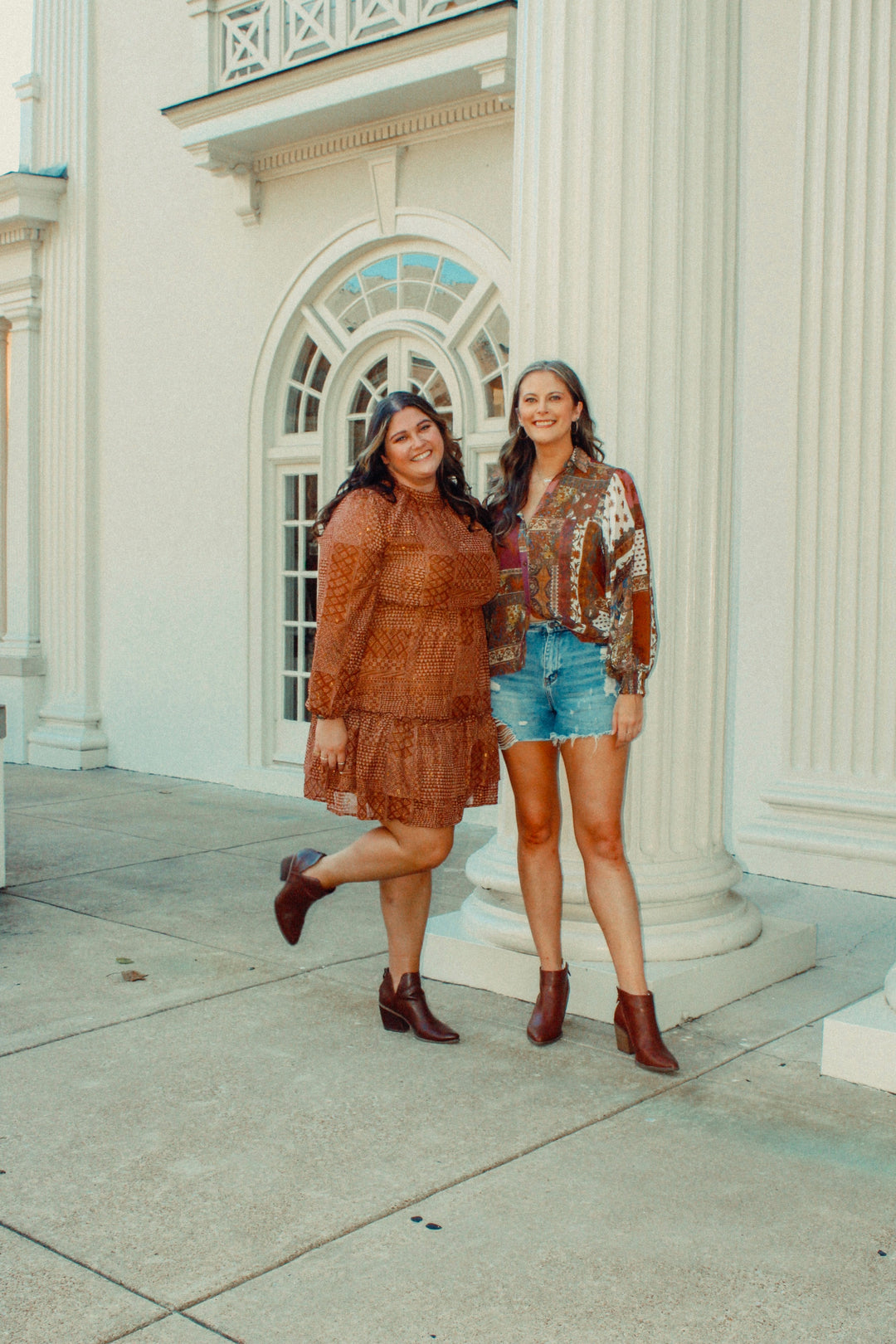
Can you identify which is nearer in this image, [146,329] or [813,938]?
[813,938]

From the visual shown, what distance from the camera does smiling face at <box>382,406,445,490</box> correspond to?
11.8 feet

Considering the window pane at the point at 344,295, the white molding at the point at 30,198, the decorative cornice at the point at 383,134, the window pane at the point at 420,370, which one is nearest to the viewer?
the decorative cornice at the point at 383,134

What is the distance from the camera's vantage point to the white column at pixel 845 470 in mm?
6078

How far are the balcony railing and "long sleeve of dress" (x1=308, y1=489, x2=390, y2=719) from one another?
16.7 ft

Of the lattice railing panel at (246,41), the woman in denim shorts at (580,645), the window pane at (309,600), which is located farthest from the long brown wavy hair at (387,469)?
the lattice railing panel at (246,41)

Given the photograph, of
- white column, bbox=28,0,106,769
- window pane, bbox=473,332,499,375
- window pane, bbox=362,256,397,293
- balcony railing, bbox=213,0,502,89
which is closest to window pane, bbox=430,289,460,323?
window pane, bbox=473,332,499,375

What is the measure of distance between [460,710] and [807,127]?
4084mm

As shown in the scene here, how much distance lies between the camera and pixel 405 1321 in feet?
7.80

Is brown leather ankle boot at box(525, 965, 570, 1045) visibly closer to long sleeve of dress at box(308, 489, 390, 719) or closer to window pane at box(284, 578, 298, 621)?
long sleeve of dress at box(308, 489, 390, 719)

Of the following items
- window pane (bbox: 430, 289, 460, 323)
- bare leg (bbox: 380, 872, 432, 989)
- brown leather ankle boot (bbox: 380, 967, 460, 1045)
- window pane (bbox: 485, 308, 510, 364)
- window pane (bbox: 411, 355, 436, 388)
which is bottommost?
brown leather ankle boot (bbox: 380, 967, 460, 1045)

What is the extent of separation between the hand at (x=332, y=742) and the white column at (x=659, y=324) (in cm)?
107

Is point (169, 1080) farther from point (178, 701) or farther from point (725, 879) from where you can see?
point (178, 701)

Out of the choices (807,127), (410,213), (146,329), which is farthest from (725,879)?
(146,329)

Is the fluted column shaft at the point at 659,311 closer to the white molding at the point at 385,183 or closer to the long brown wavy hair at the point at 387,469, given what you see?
the long brown wavy hair at the point at 387,469
